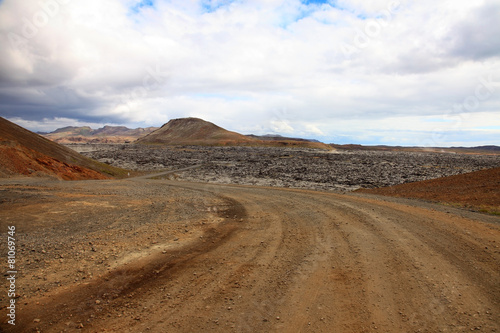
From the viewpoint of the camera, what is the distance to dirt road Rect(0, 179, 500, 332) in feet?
16.8

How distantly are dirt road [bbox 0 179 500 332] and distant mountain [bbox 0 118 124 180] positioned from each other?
12875 mm

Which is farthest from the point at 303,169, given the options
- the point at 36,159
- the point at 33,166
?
the point at 36,159

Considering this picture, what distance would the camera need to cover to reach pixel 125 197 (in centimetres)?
1620

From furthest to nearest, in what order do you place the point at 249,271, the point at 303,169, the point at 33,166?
1. the point at 303,169
2. the point at 33,166
3. the point at 249,271

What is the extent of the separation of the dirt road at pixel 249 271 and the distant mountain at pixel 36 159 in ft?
42.2

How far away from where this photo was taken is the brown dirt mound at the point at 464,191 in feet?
52.9

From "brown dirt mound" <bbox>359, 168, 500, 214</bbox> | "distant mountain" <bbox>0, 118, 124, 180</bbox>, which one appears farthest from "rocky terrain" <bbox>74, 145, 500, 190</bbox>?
→ "distant mountain" <bbox>0, 118, 124, 180</bbox>

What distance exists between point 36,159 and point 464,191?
123 ft

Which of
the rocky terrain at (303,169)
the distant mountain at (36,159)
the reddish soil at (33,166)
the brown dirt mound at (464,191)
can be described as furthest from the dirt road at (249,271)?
the rocky terrain at (303,169)

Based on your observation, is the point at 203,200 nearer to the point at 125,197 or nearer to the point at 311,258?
the point at 125,197

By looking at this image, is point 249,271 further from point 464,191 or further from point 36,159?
point 36,159

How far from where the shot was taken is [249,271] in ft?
23.1

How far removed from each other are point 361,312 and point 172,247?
224 inches

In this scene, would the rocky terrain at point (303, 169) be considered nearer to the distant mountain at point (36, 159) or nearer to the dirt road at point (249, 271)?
the distant mountain at point (36, 159)
